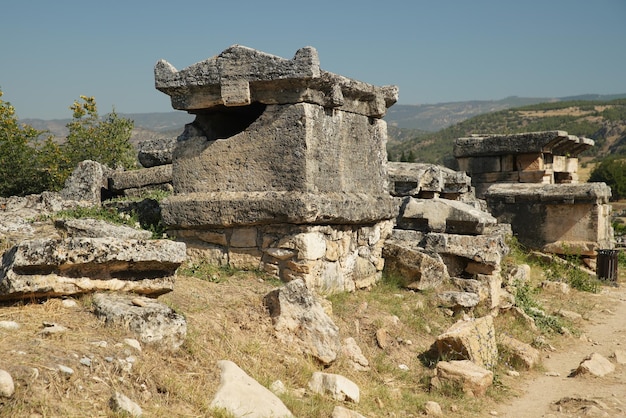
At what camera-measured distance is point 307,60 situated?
5.50 meters

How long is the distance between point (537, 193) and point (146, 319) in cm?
945

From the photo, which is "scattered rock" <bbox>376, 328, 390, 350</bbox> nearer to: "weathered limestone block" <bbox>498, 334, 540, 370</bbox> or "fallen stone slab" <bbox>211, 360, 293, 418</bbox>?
"weathered limestone block" <bbox>498, 334, 540, 370</bbox>

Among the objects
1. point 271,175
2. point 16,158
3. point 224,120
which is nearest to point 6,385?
point 271,175

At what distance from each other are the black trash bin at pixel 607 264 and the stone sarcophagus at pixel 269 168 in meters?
6.24

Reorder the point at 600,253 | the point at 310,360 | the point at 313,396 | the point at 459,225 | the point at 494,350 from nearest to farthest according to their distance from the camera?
the point at 313,396, the point at 310,360, the point at 494,350, the point at 459,225, the point at 600,253

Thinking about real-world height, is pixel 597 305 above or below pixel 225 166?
below

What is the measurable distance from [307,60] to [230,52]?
2.46 ft

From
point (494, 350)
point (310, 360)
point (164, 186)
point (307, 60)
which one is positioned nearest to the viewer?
point (310, 360)

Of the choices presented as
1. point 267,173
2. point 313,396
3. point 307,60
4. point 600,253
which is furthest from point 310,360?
point 600,253

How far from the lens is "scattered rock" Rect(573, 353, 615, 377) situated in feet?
19.5

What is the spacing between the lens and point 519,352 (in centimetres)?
611

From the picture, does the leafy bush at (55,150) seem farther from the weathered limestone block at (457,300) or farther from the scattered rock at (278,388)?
the scattered rock at (278,388)

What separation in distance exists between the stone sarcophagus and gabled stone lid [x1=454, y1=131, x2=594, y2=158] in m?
7.73

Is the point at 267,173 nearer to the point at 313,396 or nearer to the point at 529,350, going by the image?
the point at 313,396
